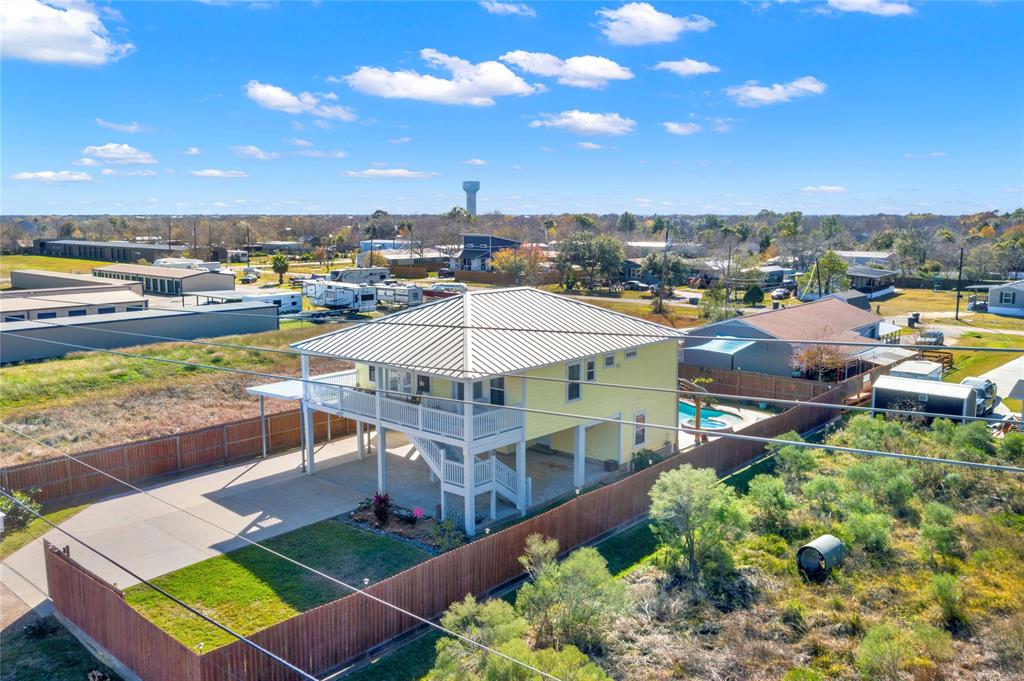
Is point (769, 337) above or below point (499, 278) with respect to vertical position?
below

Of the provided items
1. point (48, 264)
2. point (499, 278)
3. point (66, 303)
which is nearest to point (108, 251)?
point (48, 264)

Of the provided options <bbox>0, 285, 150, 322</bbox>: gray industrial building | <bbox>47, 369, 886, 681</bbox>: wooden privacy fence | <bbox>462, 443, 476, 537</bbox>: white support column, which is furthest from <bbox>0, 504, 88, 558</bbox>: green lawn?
<bbox>0, 285, 150, 322</bbox>: gray industrial building

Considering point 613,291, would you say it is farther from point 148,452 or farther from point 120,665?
point 120,665

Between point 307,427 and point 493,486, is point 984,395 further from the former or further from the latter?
point 307,427

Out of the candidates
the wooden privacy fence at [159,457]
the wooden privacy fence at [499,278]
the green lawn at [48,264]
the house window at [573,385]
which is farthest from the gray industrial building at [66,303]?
the wooden privacy fence at [499,278]

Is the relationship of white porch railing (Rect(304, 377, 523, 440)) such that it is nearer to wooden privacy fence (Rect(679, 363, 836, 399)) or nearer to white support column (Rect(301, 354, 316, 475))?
white support column (Rect(301, 354, 316, 475))

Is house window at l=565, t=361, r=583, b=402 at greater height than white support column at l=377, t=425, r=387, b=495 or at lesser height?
greater

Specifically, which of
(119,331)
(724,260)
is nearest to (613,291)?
(724,260)
